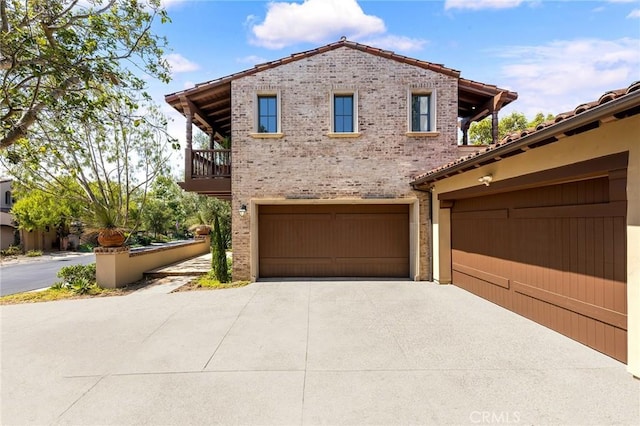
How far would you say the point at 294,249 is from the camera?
947 cm

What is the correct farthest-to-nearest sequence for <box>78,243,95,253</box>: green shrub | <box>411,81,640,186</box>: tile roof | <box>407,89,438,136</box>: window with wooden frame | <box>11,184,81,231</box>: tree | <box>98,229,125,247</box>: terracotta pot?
<box>78,243,95,253</box>: green shrub < <box>11,184,81,231</box>: tree < <box>98,229,125,247</box>: terracotta pot < <box>407,89,438,136</box>: window with wooden frame < <box>411,81,640,186</box>: tile roof

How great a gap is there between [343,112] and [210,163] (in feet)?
15.5

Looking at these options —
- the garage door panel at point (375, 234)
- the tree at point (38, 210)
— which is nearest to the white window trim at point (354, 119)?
the garage door panel at point (375, 234)

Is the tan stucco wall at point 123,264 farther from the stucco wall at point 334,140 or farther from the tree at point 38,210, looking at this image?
the tree at point 38,210

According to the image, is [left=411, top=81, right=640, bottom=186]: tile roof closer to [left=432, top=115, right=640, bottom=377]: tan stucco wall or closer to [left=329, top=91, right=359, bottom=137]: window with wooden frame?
[left=432, top=115, right=640, bottom=377]: tan stucco wall

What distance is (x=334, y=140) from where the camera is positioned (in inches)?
348

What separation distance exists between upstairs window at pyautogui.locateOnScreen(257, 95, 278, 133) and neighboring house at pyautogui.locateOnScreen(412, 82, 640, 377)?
5.34m

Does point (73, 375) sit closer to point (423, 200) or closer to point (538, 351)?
point (538, 351)

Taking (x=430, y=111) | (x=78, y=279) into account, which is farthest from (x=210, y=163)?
(x=430, y=111)

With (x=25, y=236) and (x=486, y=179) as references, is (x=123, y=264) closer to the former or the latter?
(x=486, y=179)

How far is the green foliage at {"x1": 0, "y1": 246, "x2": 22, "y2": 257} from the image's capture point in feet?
70.1

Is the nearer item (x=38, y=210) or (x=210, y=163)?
(x=210, y=163)

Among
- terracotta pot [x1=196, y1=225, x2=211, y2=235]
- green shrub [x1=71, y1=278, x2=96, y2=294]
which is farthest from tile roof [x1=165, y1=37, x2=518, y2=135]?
terracotta pot [x1=196, y1=225, x2=211, y2=235]

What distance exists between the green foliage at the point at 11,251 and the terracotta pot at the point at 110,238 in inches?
814
